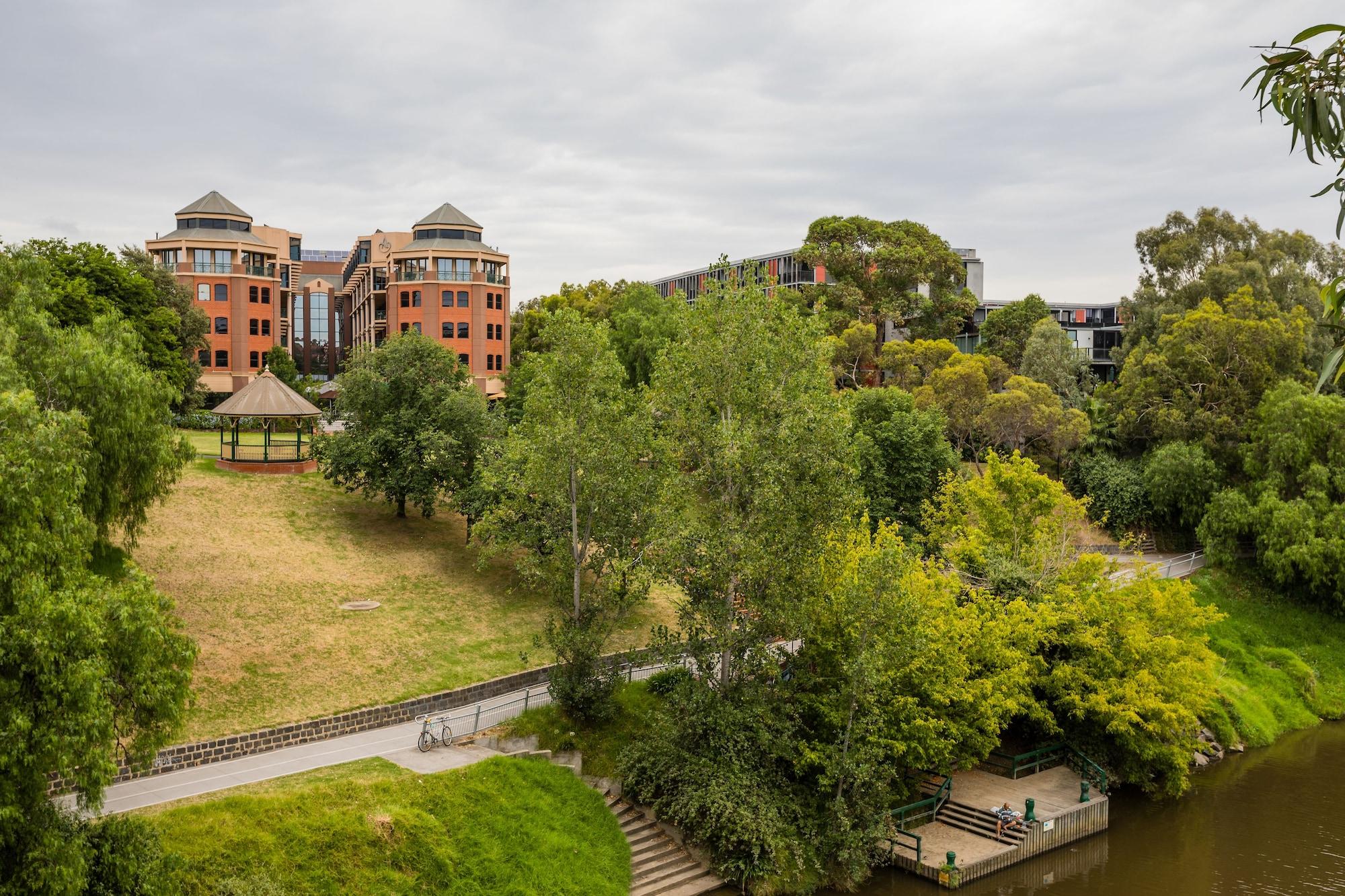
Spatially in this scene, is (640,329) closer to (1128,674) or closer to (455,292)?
(455,292)

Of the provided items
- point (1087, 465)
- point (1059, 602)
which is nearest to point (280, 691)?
point (1059, 602)

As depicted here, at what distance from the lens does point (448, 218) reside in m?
75.6

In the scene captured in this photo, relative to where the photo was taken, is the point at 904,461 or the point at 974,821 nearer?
the point at 974,821

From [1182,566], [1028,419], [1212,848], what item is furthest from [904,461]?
[1212,848]

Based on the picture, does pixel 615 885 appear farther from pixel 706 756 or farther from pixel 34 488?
pixel 34 488

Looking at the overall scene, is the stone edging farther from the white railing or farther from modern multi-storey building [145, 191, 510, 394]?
modern multi-storey building [145, 191, 510, 394]

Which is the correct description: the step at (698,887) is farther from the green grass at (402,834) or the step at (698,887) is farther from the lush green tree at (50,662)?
the lush green tree at (50,662)

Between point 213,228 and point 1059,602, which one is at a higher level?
point 213,228

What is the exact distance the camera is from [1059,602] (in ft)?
106

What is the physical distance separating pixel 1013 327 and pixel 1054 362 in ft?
37.0

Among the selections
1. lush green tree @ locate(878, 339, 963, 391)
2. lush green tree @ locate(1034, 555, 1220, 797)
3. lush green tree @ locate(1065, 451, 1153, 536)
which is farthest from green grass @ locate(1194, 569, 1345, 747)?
lush green tree @ locate(878, 339, 963, 391)

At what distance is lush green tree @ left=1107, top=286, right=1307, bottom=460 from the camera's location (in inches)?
2052

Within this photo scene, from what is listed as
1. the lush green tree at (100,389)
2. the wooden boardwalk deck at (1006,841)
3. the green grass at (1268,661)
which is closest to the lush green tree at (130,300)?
the lush green tree at (100,389)

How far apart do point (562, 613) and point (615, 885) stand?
854cm
